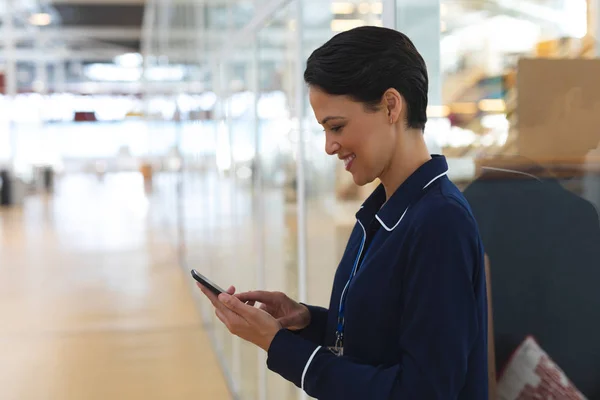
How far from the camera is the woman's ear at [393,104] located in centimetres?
118

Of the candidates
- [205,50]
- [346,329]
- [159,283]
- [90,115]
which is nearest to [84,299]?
[159,283]

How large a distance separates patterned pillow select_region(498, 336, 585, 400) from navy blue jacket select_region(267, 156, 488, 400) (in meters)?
0.15

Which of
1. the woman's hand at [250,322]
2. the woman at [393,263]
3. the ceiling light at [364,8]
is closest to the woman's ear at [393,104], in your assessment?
the woman at [393,263]

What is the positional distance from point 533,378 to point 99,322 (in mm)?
6303

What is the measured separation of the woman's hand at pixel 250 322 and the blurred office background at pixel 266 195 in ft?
1.49

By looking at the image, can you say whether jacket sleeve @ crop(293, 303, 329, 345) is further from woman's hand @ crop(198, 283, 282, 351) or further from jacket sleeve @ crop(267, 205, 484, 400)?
jacket sleeve @ crop(267, 205, 484, 400)

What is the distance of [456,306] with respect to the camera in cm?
107

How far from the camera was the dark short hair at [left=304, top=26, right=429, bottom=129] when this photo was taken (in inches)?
45.7

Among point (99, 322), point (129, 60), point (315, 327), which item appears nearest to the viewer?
point (315, 327)

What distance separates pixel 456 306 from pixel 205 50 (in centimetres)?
612

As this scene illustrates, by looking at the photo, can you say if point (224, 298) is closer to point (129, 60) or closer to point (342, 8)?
point (342, 8)

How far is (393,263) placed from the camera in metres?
1.13

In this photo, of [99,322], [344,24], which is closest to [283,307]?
[344,24]

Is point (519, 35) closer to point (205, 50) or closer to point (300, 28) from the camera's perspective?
point (300, 28)
